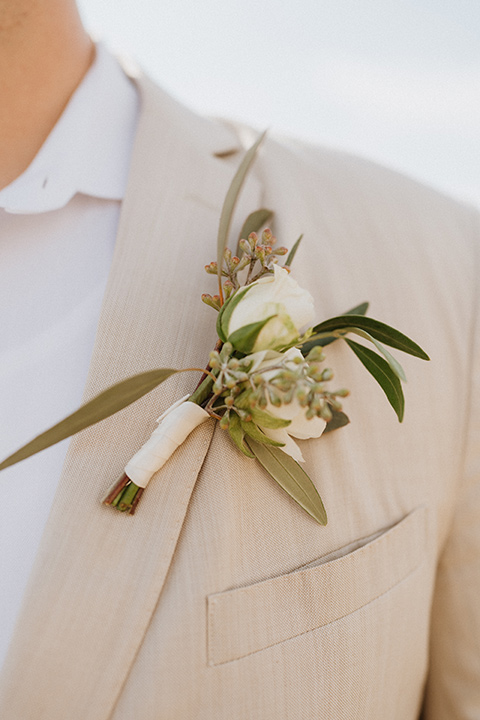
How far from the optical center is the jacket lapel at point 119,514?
0.53 m

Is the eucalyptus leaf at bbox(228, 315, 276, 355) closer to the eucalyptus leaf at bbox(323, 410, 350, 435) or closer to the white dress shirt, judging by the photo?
the eucalyptus leaf at bbox(323, 410, 350, 435)

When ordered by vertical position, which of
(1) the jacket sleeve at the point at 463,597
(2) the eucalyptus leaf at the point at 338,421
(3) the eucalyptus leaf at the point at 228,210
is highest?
(3) the eucalyptus leaf at the point at 228,210

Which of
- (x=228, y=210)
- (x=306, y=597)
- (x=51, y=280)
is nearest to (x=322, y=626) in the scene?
(x=306, y=597)

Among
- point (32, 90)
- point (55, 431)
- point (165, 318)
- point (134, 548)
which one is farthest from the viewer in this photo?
point (32, 90)

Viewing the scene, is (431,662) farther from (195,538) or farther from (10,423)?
(10,423)

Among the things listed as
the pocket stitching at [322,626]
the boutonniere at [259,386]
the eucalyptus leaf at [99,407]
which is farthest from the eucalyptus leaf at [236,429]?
the pocket stitching at [322,626]

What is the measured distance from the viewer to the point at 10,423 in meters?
0.69

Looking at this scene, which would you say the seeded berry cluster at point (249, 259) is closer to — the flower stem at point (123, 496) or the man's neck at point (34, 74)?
the flower stem at point (123, 496)

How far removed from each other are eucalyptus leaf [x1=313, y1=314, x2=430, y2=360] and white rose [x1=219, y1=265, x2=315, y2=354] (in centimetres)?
9

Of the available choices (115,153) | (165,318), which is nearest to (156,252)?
(165,318)

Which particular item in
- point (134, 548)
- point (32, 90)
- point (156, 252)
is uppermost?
point (32, 90)

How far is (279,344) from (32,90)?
0.66m

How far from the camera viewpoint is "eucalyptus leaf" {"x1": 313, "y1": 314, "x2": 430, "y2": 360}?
0.54 meters

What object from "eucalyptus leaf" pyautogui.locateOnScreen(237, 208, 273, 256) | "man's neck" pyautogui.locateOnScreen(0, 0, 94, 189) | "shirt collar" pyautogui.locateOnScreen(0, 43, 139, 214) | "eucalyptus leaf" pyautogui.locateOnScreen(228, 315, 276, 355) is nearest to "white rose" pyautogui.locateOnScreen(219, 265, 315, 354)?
"eucalyptus leaf" pyautogui.locateOnScreen(228, 315, 276, 355)
